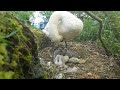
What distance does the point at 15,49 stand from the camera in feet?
3.57

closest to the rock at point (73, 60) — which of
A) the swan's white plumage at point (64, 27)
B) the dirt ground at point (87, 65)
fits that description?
the dirt ground at point (87, 65)

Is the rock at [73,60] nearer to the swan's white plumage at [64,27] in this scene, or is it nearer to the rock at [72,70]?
the rock at [72,70]

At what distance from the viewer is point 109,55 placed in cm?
148

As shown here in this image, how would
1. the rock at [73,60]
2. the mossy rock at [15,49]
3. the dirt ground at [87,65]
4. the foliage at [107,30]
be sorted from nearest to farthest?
the mossy rock at [15,49]
the dirt ground at [87,65]
the rock at [73,60]
the foliage at [107,30]

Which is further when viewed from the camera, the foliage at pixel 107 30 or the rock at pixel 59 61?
the foliage at pixel 107 30

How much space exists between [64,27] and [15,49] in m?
0.38

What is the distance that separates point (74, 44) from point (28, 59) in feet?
1.46

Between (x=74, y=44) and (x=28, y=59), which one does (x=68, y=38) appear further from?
(x=28, y=59)

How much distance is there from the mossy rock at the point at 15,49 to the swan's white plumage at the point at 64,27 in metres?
0.18

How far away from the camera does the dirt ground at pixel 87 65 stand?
3.96 feet

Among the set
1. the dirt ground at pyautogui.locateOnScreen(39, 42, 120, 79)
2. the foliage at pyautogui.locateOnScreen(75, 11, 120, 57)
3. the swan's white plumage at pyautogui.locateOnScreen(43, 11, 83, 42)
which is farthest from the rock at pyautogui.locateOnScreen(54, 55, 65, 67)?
the foliage at pyautogui.locateOnScreen(75, 11, 120, 57)

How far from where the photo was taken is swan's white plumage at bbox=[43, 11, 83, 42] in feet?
4.62
